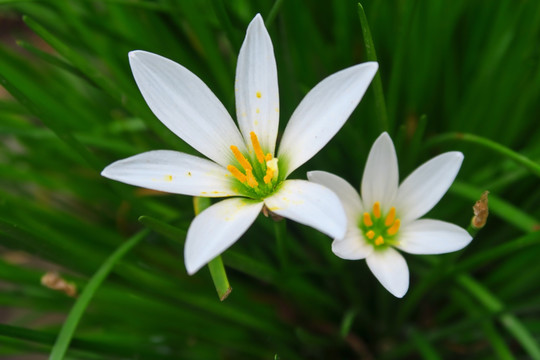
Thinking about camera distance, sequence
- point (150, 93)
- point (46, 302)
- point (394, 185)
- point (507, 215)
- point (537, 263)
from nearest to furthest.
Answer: point (150, 93), point (394, 185), point (507, 215), point (537, 263), point (46, 302)

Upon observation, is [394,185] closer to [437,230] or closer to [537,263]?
[437,230]

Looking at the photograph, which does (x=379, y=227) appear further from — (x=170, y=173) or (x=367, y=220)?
(x=170, y=173)

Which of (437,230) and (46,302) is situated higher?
(46,302)

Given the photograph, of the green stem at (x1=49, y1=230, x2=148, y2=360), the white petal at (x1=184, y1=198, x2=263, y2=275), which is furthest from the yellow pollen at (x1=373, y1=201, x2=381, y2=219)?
the green stem at (x1=49, y1=230, x2=148, y2=360)

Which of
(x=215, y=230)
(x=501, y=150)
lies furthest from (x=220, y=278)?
(x=501, y=150)

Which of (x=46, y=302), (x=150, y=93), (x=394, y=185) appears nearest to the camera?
(x=150, y=93)

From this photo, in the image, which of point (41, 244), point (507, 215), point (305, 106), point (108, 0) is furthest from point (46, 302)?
point (507, 215)

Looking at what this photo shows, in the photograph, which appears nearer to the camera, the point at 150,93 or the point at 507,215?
the point at 150,93
